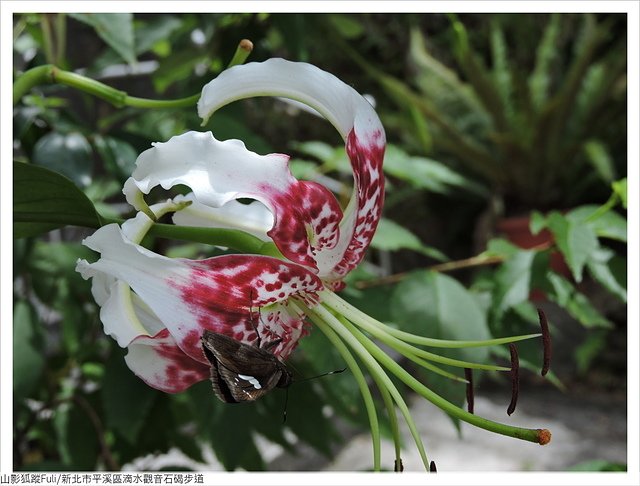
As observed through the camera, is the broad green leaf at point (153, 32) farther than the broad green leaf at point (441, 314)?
Yes

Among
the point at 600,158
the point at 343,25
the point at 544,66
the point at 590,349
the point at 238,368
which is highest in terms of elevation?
the point at 544,66

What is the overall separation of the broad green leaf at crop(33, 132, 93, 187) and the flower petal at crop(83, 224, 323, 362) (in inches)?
8.2

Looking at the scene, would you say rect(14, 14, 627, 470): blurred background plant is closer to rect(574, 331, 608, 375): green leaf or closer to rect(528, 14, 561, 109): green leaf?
rect(574, 331, 608, 375): green leaf

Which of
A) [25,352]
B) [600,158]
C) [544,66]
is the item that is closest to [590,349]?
[600,158]

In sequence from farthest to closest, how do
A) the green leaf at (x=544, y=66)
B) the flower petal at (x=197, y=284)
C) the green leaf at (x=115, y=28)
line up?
1. the green leaf at (x=544, y=66)
2. the green leaf at (x=115, y=28)
3. the flower petal at (x=197, y=284)

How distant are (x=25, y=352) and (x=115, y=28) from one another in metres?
0.24

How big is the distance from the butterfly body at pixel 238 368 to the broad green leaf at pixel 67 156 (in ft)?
0.74

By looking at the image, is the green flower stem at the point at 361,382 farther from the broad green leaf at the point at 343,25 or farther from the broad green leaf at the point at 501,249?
the broad green leaf at the point at 343,25

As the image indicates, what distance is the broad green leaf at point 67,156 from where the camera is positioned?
0.41 metres

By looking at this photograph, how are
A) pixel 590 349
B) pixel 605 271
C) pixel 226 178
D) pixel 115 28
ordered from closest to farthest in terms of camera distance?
1. pixel 226 178
2. pixel 115 28
3. pixel 605 271
4. pixel 590 349

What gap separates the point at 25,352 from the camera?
51 cm

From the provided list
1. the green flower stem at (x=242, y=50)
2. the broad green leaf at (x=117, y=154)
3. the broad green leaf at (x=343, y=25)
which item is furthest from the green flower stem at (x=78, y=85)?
the broad green leaf at (x=343, y=25)

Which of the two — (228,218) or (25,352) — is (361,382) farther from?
(25,352)

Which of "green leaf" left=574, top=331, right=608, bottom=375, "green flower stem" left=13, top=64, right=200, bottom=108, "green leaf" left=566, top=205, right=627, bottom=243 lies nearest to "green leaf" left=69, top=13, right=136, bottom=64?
"green flower stem" left=13, top=64, right=200, bottom=108
